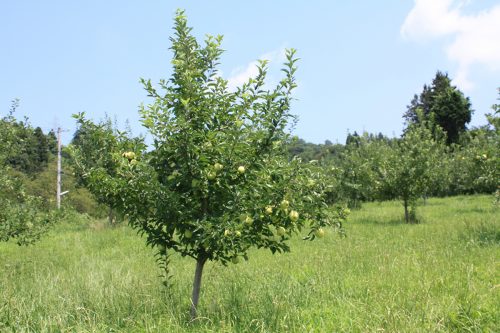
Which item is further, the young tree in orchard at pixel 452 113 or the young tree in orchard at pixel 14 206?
the young tree in orchard at pixel 452 113

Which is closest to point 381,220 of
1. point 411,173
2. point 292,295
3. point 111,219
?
point 411,173

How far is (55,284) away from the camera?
6.22m

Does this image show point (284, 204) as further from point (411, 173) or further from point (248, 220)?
point (411, 173)

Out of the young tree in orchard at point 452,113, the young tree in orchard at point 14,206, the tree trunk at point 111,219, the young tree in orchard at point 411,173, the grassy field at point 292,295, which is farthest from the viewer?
the young tree in orchard at point 452,113

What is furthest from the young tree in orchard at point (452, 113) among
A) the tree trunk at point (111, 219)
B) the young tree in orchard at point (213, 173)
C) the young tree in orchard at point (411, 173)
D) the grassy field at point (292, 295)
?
the young tree in orchard at point (213, 173)

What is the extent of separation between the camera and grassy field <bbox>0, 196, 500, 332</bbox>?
4.28m

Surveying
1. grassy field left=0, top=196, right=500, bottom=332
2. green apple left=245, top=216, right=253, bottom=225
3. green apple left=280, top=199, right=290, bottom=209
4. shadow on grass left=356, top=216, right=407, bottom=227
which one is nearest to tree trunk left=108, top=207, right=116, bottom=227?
grassy field left=0, top=196, right=500, bottom=332

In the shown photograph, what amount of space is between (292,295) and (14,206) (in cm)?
591

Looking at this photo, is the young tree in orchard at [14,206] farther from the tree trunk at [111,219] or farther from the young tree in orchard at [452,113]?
the young tree in orchard at [452,113]

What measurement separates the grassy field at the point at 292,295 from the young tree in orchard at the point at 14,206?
2.54 ft

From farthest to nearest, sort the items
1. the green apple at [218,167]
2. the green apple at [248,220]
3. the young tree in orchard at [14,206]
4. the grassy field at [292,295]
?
the young tree in orchard at [14,206] < the grassy field at [292,295] < the green apple at [218,167] < the green apple at [248,220]

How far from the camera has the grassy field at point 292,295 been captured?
428 cm

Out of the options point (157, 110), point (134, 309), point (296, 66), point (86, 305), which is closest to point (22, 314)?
point (86, 305)

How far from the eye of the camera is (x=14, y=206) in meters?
8.45
